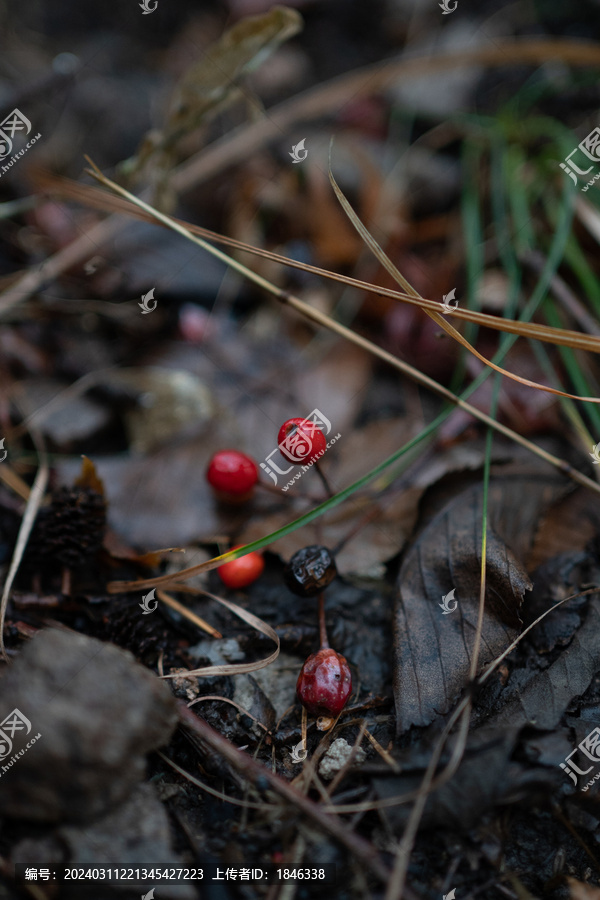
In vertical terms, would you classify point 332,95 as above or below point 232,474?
above

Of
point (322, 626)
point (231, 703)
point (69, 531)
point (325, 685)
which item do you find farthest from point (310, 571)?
point (69, 531)

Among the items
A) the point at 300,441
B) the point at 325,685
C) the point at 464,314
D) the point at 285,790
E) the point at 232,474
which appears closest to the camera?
the point at 285,790

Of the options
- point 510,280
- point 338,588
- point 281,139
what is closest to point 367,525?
point 338,588

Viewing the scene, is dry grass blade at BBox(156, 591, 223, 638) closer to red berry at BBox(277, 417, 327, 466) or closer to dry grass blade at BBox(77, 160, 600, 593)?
dry grass blade at BBox(77, 160, 600, 593)

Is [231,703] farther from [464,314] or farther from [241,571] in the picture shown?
[464,314]

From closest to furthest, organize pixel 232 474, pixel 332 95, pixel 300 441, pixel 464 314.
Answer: pixel 300 441 < pixel 464 314 < pixel 232 474 < pixel 332 95

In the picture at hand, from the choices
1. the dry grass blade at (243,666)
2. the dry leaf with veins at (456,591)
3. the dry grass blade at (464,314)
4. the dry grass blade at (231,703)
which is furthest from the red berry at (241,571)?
the dry grass blade at (464,314)

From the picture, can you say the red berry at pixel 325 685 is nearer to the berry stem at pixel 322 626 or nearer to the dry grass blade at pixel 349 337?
the berry stem at pixel 322 626
